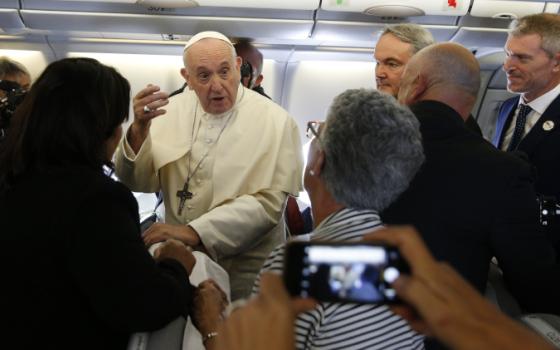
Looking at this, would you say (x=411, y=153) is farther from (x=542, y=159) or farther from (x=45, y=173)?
(x=542, y=159)

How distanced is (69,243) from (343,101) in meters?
0.88

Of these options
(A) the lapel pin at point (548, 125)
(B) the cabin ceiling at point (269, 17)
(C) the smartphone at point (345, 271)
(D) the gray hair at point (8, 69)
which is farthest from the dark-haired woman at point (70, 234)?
(D) the gray hair at point (8, 69)

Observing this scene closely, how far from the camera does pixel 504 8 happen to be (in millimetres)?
4055

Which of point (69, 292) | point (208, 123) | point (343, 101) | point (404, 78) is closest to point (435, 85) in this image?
point (404, 78)

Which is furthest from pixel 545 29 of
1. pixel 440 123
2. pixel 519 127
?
pixel 440 123

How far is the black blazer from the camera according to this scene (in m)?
1.52

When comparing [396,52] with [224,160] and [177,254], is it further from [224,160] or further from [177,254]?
[177,254]

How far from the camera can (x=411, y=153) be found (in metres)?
1.51

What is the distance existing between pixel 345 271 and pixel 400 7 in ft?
10.9

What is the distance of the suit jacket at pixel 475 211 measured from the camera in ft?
5.81

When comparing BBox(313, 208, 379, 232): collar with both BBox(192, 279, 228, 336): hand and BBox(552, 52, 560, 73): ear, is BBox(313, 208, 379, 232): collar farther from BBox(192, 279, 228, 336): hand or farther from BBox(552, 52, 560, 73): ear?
BBox(552, 52, 560, 73): ear

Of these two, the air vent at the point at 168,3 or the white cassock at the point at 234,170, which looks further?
the air vent at the point at 168,3

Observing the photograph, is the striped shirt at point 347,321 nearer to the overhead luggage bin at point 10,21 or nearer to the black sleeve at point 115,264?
the black sleeve at point 115,264

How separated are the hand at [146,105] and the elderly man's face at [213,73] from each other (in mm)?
335
